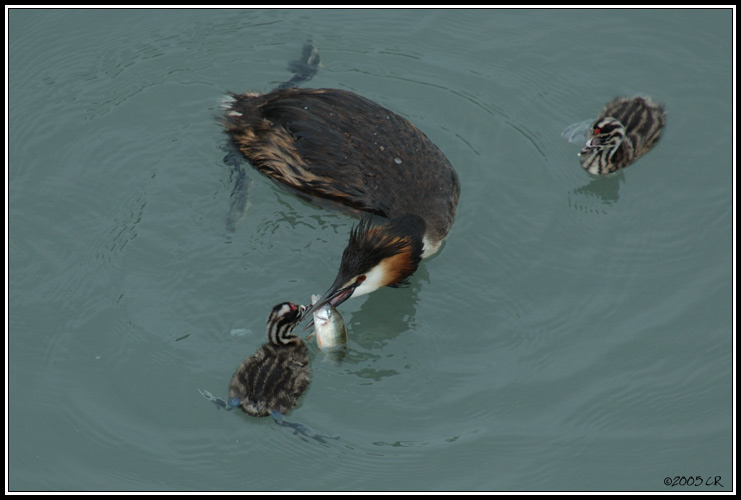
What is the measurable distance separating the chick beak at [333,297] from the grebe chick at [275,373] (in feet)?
0.37

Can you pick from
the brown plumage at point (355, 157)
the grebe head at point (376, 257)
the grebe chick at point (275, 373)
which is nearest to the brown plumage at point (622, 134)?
the brown plumage at point (355, 157)

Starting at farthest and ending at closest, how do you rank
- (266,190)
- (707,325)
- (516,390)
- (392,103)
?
(392,103) < (266,190) < (707,325) < (516,390)

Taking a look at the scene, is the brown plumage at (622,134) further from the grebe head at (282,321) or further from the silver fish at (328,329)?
the grebe head at (282,321)

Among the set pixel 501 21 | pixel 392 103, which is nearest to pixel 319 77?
pixel 392 103

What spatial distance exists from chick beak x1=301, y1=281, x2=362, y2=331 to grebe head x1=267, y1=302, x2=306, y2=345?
0.14 metres

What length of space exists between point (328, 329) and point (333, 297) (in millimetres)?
281

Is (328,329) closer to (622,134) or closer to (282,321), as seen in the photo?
(282,321)

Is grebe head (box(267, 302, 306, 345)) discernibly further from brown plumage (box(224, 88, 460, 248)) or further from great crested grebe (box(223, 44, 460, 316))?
brown plumage (box(224, 88, 460, 248))

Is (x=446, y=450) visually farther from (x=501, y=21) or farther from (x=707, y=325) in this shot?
(x=501, y=21)

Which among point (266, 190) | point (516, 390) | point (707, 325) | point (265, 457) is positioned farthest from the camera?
point (266, 190)

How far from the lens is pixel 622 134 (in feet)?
24.1

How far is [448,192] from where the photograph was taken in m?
6.82

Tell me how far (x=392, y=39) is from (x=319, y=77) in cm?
90

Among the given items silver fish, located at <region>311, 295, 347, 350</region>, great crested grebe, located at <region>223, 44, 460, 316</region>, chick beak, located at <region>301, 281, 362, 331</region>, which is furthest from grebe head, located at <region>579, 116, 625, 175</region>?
silver fish, located at <region>311, 295, 347, 350</region>
